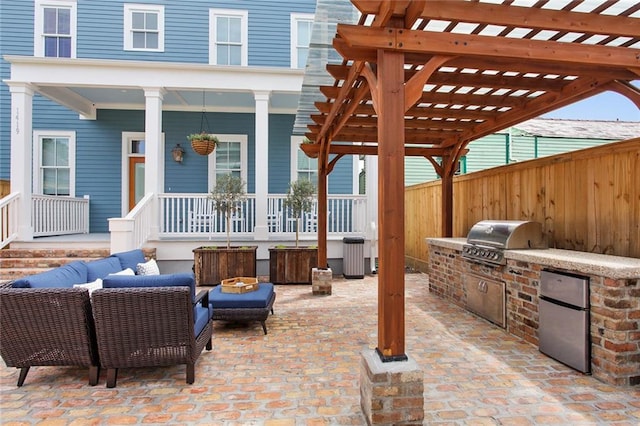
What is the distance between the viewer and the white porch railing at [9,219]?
22.6 feet

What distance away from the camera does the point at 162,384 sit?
3041mm

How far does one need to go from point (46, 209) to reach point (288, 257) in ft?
18.4

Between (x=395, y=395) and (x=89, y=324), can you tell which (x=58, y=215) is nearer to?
(x=89, y=324)

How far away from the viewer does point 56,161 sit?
9.26m

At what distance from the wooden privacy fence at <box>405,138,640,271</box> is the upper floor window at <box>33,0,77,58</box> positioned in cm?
1027

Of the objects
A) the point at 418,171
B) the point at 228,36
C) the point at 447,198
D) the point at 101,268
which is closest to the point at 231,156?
the point at 228,36

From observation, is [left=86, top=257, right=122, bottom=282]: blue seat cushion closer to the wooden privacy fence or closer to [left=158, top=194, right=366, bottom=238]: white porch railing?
[left=158, top=194, right=366, bottom=238]: white porch railing

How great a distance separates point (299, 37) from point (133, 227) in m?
6.54

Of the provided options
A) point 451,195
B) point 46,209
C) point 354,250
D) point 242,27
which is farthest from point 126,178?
point 451,195

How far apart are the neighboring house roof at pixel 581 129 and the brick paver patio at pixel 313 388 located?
372 inches

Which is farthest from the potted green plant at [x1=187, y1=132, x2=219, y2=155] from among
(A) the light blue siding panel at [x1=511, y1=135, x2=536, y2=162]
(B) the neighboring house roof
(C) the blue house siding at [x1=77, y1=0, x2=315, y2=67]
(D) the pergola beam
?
(B) the neighboring house roof

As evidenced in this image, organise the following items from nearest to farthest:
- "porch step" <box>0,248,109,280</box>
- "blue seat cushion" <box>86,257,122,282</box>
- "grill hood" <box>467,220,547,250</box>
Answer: "blue seat cushion" <box>86,257,122,282</box> < "grill hood" <box>467,220,547,250</box> < "porch step" <box>0,248,109,280</box>

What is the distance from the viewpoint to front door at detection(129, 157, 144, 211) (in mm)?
9359

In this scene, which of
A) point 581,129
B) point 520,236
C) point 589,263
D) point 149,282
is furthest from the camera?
point 581,129
